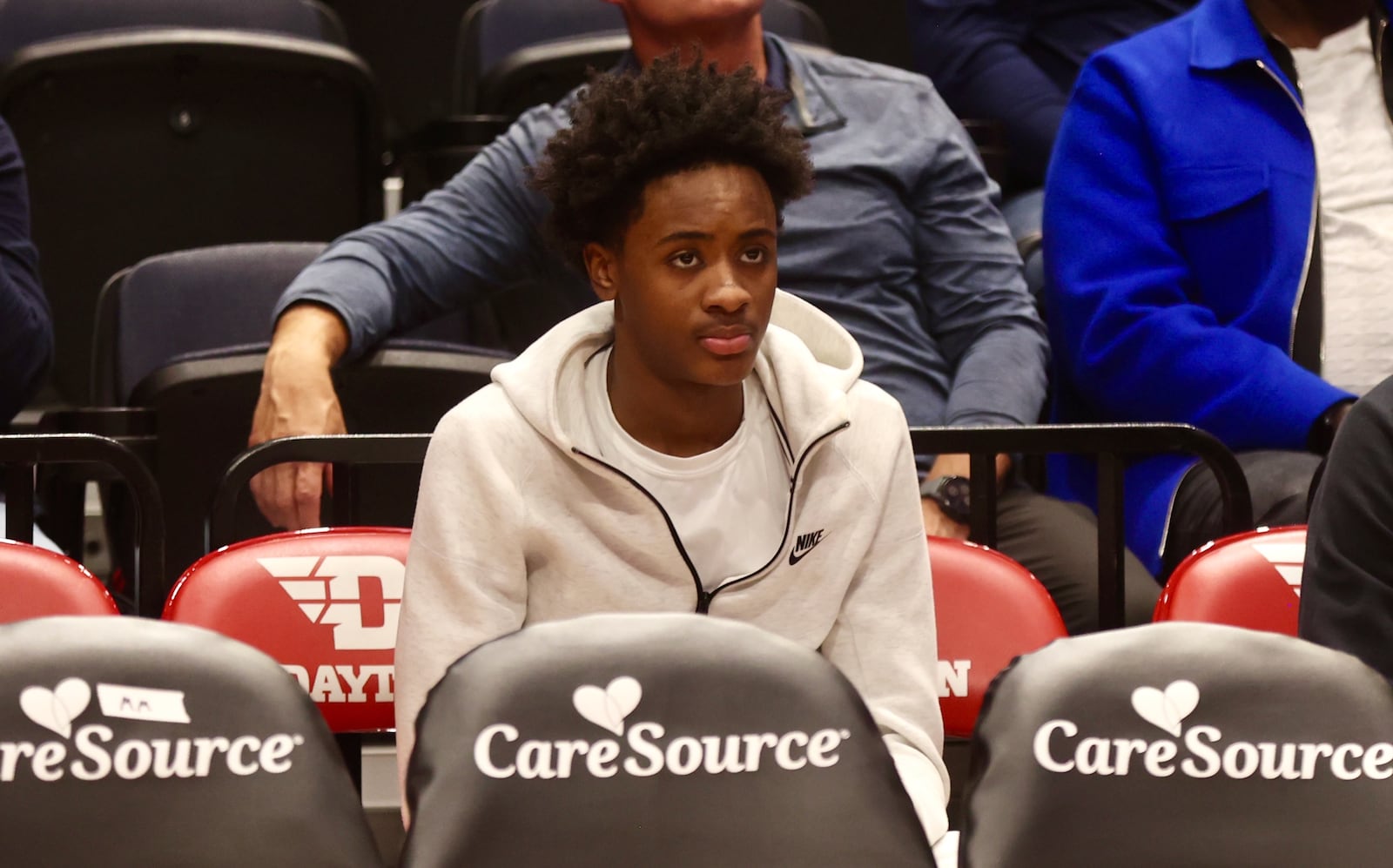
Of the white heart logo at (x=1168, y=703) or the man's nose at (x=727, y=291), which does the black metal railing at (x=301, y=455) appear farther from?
the white heart logo at (x=1168, y=703)

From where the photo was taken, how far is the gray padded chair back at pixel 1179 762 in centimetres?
114

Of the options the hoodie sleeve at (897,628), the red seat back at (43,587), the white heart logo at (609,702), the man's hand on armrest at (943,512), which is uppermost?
the white heart logo at (609,702)

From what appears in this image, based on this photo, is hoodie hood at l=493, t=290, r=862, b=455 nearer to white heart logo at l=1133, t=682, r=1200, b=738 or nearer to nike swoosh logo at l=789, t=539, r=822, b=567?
nike swoosh logo at l=789, t=539, r=822, b=567

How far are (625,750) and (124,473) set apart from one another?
113 cm

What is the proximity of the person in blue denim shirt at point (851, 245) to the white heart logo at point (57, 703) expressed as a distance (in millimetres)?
1499

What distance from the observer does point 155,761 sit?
1.12 metres

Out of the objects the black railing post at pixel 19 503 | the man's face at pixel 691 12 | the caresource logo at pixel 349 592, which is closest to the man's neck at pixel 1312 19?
the man's face at pixel 691 12

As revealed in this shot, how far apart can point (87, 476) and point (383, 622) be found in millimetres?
578

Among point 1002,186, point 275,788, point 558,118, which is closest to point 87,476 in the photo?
point 558,118

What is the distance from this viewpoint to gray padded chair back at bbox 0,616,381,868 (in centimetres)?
110

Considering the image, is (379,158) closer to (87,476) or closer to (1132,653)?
(87,476)

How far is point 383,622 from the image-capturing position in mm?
2045

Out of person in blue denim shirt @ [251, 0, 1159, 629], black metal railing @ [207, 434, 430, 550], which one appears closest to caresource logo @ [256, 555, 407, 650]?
black metal railing @ [207, 434, 430, 550]

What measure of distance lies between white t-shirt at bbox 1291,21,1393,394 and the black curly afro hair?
122cm
